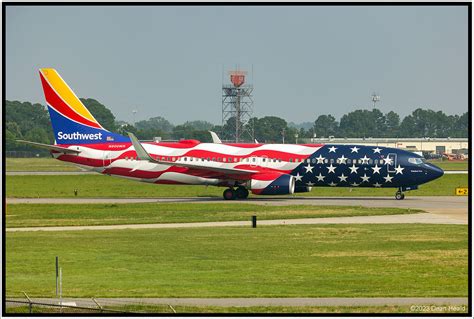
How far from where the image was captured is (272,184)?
6322cm

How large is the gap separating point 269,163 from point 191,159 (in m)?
5.09

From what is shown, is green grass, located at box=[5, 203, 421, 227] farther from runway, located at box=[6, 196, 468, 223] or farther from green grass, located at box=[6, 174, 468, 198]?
green grass, located at box=[6, 174, 468, 198]

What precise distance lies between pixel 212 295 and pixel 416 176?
37233 millimetres

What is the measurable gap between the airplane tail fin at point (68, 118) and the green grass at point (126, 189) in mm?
5658

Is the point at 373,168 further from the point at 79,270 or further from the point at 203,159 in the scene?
the point at 79,270

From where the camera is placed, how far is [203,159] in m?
66.5

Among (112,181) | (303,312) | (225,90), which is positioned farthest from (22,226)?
(225,90)

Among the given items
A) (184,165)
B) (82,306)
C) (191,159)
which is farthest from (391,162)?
(82,306)

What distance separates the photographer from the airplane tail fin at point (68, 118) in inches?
2704

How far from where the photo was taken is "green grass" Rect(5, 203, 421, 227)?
5222cm

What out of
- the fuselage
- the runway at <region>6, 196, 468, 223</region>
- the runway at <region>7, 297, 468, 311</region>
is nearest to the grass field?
the runway at <region>6, 196, 468, 223</region>

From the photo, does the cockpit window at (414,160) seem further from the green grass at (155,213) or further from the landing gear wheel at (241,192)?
the landing gear wheel at (241,192)

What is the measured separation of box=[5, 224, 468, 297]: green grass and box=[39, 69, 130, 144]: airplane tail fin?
22.6 metres

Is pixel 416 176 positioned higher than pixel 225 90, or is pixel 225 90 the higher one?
pixel 225 90
